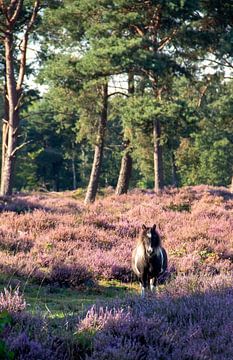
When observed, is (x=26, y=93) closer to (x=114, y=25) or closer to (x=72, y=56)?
(x=72, y=56)

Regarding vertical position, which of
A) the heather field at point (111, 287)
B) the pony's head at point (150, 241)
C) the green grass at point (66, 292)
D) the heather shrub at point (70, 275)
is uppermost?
the pony's head at point (150, 241)

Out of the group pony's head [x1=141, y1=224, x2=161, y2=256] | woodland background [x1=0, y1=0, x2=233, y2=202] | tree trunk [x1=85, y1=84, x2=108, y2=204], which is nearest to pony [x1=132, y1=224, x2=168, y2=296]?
pony's head [x1=141, y1=224, x2=161, y2=256]

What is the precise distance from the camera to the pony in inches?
323

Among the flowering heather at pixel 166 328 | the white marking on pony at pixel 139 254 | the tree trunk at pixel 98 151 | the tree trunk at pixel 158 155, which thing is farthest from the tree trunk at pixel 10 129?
the flowering heather at pixel 166 328

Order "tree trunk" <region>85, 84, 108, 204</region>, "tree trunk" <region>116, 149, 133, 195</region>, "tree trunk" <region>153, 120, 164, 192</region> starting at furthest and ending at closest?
"tree trunk" <region>116, 149, 133, 195</region>, "tree trunk" <region>85, 84, 108, 204</region>, "tree trunk" <region>153, 120, 164, 192</region>

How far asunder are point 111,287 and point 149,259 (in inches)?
56.4

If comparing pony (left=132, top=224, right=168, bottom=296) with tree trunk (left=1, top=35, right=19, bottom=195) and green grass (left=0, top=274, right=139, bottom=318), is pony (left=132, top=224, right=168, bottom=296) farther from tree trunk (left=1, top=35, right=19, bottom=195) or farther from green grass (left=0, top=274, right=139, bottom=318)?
tree trunk (left=1, top=35, right=19, bottom=195)

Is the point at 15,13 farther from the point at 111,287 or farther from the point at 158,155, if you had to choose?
the point at 111,287

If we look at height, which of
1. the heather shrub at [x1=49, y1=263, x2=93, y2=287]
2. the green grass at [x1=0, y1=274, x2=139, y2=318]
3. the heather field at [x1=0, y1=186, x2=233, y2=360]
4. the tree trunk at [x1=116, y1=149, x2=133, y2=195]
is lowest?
the green grass at [x1=0, y1=274, x2=139, y2=318]

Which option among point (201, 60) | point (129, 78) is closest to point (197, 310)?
point (129, 78)

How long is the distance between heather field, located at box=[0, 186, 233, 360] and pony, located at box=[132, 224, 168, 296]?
16.6 inches

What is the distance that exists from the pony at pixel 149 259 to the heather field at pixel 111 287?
16.6 inches

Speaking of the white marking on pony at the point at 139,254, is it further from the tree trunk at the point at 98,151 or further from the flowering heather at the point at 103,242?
the tree trunk at the point at 98,151

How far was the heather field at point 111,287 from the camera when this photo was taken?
455 centimetres
